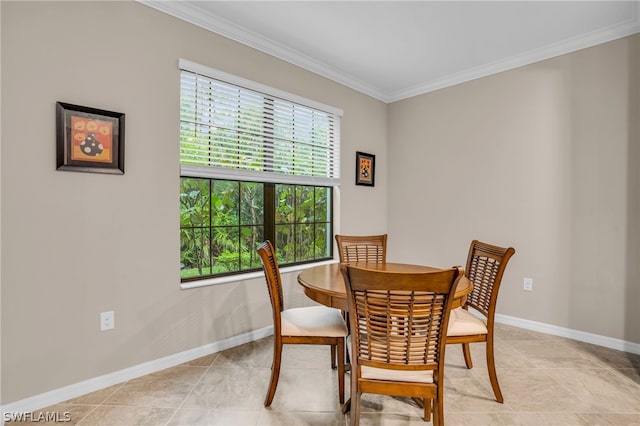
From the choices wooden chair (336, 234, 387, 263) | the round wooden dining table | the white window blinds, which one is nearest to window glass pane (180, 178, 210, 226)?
the white window blinds

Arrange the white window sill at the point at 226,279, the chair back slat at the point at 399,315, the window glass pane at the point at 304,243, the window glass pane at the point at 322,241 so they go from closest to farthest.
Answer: the chair back slat at the point at 399,315, the white window sill at the point at 226,279, the window glass pane at the point at 304,243, the window glass pane at the point at 322,241

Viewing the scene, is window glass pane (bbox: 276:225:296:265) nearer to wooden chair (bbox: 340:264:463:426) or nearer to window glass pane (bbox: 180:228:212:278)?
window glass pane (bbox: 180:228:212:278)

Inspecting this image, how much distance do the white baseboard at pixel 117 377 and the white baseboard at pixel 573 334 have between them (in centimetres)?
249

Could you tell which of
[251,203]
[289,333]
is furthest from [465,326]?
[251,203]

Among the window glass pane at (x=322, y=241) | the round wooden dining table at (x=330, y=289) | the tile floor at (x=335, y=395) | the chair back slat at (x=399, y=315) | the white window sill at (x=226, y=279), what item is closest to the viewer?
the chair back slat at (x=399, y=315)

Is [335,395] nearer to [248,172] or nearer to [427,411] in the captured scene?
[427,411]

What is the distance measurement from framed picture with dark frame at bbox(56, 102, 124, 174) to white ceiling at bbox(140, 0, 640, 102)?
2.89 feet

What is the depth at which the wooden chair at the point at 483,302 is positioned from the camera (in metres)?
1.98

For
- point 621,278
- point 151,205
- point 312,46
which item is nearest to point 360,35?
point 312,46

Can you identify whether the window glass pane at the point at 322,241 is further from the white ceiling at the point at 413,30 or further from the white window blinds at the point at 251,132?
the white ceiling at the point at 413,30

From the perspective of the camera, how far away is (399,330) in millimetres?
1435

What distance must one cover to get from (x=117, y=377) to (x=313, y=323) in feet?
4.45

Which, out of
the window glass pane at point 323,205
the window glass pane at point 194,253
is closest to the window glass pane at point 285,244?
the window glass pane at point 323,205

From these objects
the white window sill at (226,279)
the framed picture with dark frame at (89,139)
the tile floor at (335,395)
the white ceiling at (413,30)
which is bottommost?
the tile floor at (335,395)
